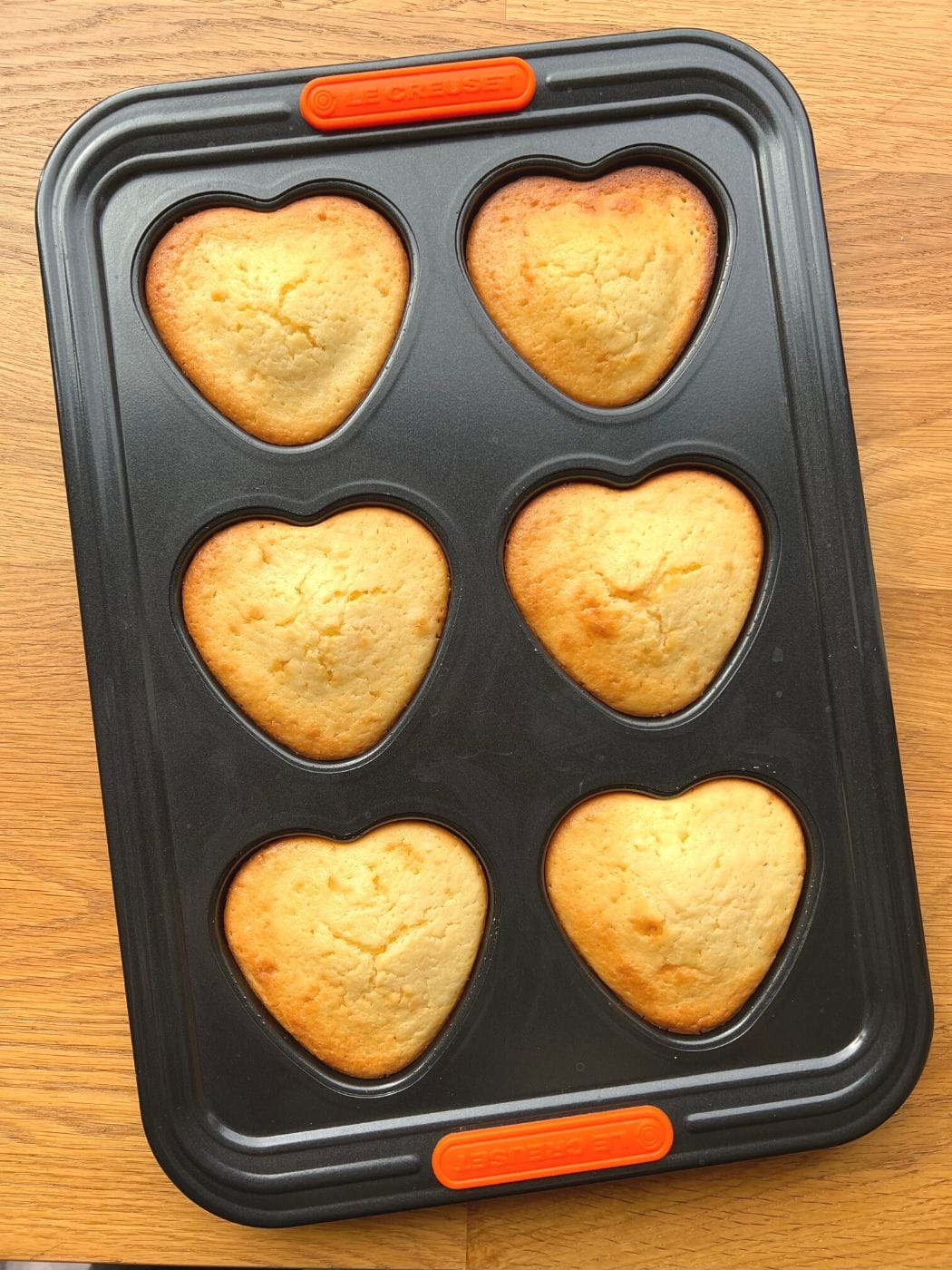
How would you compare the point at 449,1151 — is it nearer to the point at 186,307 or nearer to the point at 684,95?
the point at 186,307

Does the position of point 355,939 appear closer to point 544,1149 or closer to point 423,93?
point 544,1149

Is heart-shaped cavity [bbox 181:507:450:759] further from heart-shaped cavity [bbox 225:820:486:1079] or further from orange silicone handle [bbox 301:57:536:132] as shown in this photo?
orange silicone handle [bbox 301:57:536:132]

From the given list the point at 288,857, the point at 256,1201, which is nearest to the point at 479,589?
the point at 288,857

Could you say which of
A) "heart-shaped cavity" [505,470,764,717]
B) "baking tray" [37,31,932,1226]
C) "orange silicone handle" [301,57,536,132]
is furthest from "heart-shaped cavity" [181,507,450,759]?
"orange silicone handle" [301,57,536,132]

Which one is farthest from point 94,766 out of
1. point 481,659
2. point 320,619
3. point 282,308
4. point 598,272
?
point 598,272

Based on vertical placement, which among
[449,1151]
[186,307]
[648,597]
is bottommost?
[449,1151]

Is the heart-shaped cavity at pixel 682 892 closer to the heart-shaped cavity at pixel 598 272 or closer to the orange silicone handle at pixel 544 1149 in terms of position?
the orange silicone handle at pixel 544 1149
